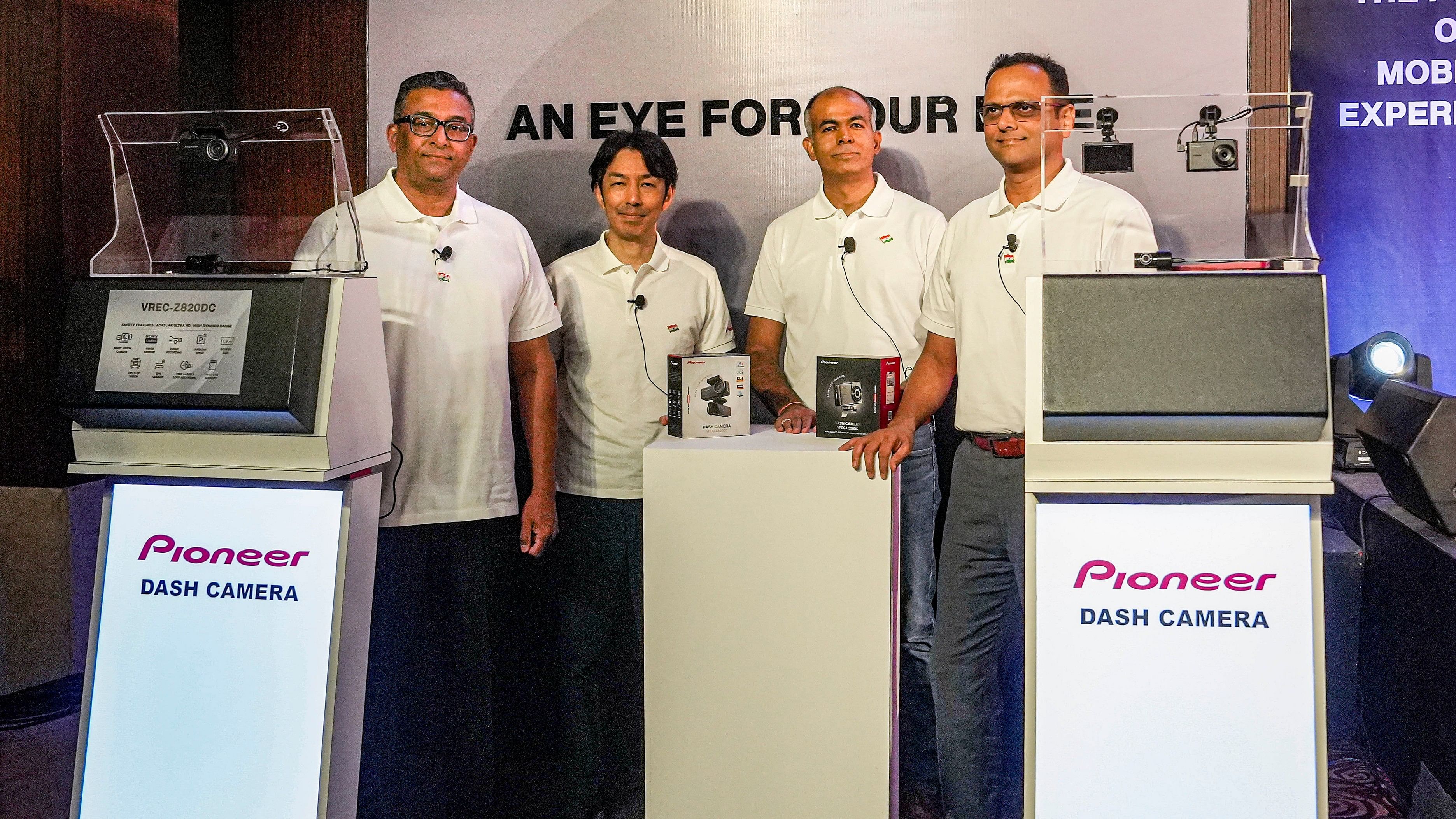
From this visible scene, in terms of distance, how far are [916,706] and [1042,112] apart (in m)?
1.74

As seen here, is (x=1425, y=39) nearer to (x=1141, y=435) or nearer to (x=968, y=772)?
(x=1141, y=435)

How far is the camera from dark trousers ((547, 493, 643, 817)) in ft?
10.1

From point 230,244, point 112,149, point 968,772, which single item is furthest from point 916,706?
point 112,149

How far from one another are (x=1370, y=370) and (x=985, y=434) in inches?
48.9

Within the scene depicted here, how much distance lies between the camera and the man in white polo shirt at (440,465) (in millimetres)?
2869

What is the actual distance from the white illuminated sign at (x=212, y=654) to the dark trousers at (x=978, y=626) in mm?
1488

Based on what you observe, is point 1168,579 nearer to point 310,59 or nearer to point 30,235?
point 30,235

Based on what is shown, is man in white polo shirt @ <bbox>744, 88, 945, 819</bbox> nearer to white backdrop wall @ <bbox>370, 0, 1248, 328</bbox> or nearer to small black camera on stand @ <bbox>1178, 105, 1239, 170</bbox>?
white backdrop wall @ <bbox>370, 0, 1248, 328</bbox>

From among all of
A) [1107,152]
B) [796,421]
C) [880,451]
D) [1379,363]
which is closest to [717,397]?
[796,421]

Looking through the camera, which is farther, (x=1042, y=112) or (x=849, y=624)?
(x=849, y=624)

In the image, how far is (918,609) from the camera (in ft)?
10.3

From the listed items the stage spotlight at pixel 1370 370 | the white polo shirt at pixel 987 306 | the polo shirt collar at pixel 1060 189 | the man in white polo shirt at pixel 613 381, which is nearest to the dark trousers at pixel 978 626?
the white polo shirt at pixel 987 306

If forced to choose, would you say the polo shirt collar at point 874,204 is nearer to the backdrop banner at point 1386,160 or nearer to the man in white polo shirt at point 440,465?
the man in white polo shirt at point 440,465

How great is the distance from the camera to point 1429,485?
8.75 ft
